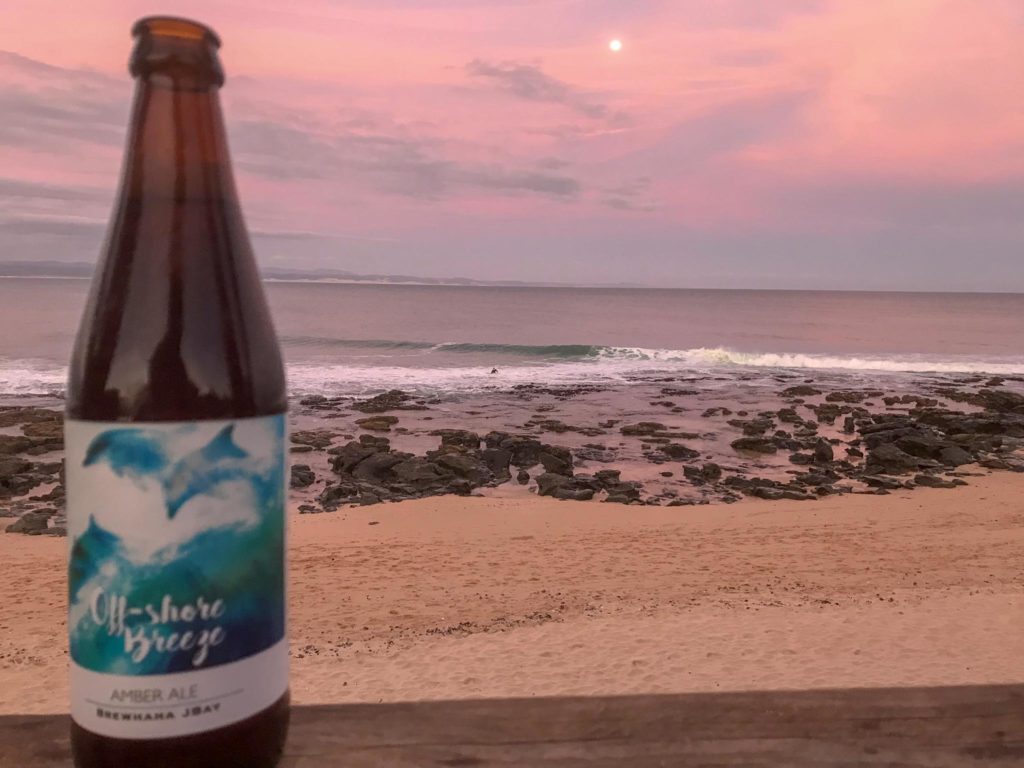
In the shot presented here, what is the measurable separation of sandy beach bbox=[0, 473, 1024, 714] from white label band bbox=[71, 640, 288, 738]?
4094mm

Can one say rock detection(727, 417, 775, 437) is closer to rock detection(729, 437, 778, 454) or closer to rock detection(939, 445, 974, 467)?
rock detection(729, 437, 778, 454)

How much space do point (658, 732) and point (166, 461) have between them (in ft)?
Answer: 2.99

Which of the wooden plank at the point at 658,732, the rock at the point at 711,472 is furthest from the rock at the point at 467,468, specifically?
the wooden plank at the point at 658,732

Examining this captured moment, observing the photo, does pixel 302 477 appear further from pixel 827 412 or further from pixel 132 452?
pixel 827 412

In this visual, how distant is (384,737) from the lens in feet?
4.34

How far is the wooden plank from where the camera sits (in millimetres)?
1275

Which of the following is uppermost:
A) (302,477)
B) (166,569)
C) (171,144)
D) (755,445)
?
(171,144)

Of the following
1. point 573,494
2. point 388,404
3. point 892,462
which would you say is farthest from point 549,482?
point 388,404

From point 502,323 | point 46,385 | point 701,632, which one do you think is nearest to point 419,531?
point 701,632

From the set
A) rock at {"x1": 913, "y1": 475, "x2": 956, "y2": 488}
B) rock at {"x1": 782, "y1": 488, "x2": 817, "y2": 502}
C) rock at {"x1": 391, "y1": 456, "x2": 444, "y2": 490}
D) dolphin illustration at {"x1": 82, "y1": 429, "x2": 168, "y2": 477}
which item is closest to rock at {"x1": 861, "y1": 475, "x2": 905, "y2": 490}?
rock at {"x1": 913, "y1": 475, "x2": 956, "y2": 488}

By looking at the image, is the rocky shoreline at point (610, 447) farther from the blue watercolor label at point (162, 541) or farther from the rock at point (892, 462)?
the blue watercolor label at point (162, 541)

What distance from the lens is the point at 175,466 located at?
1052 mm

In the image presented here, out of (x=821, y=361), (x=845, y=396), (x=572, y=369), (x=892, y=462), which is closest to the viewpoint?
(x=892, y=462)

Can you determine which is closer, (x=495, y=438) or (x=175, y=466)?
(x=175, y=466)
